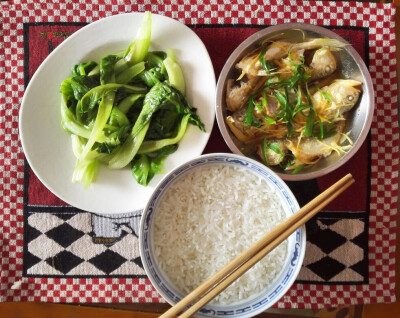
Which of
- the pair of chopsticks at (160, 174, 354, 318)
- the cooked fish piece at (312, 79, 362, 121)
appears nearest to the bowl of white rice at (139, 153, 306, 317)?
the pair of chopsticks at (160, 174, 354, 318)

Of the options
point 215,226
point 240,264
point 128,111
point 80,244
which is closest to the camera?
point 240,264

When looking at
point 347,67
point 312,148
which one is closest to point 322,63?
point 347,67

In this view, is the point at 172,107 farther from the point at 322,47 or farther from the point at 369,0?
the point at 369,0

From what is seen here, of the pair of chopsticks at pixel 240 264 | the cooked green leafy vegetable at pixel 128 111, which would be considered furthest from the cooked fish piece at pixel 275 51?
the pair of chopsticks at pixel 240 264

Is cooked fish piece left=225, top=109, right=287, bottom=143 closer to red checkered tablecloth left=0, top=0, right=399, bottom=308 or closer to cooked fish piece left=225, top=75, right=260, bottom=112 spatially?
cooked fish piece left=225, top=75, right=260, bottom=112

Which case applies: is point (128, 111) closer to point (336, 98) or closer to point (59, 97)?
point (59, 97)

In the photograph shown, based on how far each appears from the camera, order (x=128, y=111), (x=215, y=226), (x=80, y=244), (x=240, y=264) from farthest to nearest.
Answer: (x=80, y=244), (x=128, y=111), (x=215, y=226), (x=240, y=264)

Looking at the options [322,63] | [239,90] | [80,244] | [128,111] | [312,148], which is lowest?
[80,244]

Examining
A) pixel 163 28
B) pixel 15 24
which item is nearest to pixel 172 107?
A: pixel 163 28
